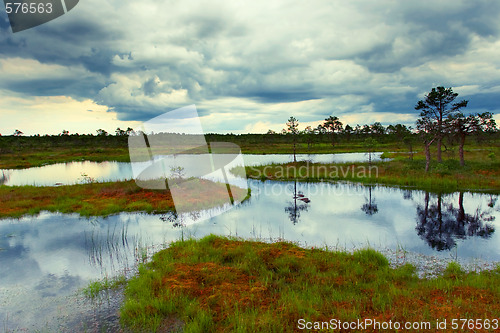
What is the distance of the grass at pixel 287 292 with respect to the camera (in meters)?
6.75

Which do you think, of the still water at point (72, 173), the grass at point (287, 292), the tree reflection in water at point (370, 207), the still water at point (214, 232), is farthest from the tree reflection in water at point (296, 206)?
the still water at point (72, 173)

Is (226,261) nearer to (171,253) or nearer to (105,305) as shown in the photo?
(171,253)

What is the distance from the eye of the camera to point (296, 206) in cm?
2159

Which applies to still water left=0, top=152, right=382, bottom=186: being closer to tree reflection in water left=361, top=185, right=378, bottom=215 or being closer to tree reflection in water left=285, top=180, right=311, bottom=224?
tree reflection in water left=285, top=180, right=311, bottom=224

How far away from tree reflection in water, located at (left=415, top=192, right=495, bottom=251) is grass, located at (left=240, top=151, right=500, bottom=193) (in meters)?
6.38

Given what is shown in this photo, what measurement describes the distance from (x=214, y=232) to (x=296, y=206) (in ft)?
27.5

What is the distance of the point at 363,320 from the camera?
255 inches

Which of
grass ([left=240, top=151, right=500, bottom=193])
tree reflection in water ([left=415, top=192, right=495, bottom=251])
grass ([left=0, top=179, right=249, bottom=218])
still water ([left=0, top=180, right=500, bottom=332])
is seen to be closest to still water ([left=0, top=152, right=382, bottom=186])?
grass ([left=0, top=179, right=249, bottom=218])

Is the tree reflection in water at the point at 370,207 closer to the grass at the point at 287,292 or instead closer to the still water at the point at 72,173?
the grass at the point at 287,292

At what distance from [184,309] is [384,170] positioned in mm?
33557

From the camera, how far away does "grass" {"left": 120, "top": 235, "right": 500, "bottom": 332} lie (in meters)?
6.75

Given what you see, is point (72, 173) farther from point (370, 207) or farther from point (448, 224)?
point (448, 224)

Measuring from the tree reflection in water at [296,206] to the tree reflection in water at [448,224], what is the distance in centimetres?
747

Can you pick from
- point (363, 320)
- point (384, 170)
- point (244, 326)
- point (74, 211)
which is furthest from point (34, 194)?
point (384, 170)
